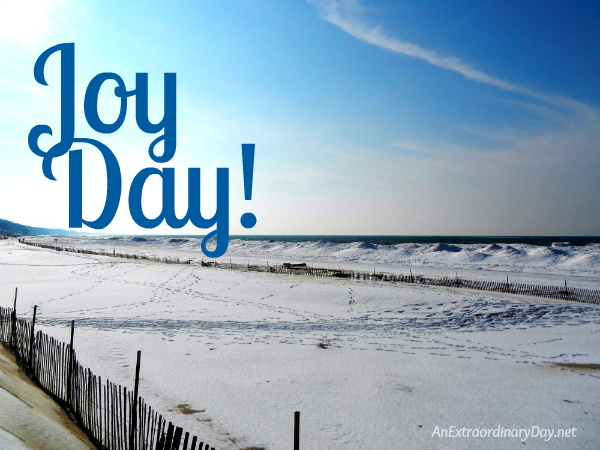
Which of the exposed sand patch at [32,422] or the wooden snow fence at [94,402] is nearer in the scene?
the exposed sand patch at [32,422]

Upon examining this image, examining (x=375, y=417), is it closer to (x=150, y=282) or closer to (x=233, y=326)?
(x=233, y=326)

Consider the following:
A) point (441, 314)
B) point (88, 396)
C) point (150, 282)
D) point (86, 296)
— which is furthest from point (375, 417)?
point (150, 282)

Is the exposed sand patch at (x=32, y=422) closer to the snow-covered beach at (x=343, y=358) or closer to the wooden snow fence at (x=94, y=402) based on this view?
the wooden snow fence at (x=94, y=402)

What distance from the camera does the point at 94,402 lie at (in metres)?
7.70

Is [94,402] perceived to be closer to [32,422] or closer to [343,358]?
[32,422]

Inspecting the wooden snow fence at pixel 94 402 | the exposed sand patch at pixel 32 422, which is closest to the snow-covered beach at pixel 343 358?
the wooden snow fence at pixel 94 402

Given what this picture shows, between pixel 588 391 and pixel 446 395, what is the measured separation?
3.99 metres

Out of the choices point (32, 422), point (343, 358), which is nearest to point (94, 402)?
point (32, 422)

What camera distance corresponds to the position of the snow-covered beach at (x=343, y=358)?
8406 mm

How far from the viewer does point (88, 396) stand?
7754mm

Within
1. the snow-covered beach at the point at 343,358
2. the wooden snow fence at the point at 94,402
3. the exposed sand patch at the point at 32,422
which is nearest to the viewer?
the exposed sand patch at the point at 32,422

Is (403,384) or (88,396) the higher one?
(88,396)

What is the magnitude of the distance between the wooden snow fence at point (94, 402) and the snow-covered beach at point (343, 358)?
4.12 ft

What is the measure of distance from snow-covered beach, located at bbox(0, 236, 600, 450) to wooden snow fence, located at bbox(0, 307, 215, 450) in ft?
4.12
